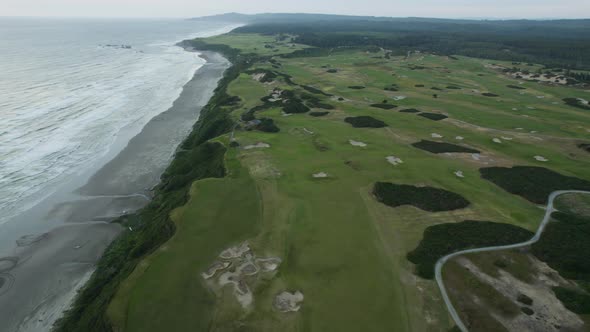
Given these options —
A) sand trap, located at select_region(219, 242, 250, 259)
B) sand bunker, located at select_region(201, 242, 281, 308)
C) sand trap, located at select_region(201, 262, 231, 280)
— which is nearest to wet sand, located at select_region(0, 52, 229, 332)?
sand trap, located at select_region(201, 262, 231, 280)

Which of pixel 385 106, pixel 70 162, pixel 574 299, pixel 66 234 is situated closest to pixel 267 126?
pixel 385 106

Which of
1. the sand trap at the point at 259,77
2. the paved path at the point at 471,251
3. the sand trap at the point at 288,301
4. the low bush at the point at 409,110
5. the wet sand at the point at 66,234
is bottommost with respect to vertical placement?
the wet sand at the point at 66,234

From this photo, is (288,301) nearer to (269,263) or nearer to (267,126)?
(269,263)

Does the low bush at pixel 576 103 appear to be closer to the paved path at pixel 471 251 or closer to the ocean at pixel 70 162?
the paved path at pixel 471 251

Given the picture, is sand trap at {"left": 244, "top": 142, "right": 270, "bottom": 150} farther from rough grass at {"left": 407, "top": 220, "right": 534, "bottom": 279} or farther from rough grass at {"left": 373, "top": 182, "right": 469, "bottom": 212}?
rough grass at {"left": 407, "top": 220, "right": 534, "bottom": 279}

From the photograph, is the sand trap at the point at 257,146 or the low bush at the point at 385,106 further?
the low bush at the point at 385,106

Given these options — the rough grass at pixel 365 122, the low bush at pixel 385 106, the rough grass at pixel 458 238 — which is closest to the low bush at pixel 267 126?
the rough grass at pixel 365 122

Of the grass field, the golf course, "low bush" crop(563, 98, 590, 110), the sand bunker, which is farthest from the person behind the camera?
"low bush" crop(563, 98, 590, 110)
